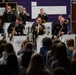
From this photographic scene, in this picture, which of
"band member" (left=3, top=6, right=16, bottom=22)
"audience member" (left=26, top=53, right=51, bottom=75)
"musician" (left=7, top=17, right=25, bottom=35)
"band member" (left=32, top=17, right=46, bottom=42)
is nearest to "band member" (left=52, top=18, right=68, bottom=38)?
"band member" (left=32, top=17, right=46, bottom=42)

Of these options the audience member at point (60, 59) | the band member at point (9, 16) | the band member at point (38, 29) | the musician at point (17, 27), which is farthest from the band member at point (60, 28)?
the audience member at point (60, 59)

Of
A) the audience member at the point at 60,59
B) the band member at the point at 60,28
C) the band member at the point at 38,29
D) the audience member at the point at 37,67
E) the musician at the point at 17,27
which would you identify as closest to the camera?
the audience member at the point at 37,67

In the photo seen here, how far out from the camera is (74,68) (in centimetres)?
566

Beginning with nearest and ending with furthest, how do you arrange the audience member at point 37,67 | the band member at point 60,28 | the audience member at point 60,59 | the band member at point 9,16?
the audience member at point 37,67 → the audience member at point 60,59 → the band member at point 60,28 → the band member at point 9,16

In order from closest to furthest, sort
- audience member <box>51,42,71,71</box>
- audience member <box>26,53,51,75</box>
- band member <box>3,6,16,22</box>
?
audience member <box>26,53,51,75</box>
audience member <box>51,42,71,71</box>
band member <box>3,6,16,22</box>

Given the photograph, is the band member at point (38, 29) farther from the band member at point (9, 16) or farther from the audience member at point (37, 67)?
the audience member at point (37, 67)

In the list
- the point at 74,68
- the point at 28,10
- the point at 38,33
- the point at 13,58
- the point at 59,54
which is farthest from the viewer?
the point at 28,10

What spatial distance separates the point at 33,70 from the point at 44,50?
3.88 m

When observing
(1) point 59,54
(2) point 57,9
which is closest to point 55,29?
(2) point 57,9

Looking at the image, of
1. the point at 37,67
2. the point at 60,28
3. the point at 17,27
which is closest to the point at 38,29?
the point at 17,27

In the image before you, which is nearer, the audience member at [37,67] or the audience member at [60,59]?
the audience member at [37,67]

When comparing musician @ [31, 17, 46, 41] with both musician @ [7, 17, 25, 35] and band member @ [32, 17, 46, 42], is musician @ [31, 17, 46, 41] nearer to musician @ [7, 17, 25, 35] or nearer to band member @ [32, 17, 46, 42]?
band member @ [32, 17, 46, 42]

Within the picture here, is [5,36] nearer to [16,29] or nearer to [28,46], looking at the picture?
[16,29]

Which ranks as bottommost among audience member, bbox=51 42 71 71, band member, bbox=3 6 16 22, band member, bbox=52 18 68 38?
band member, bbox=52 18 68 38
